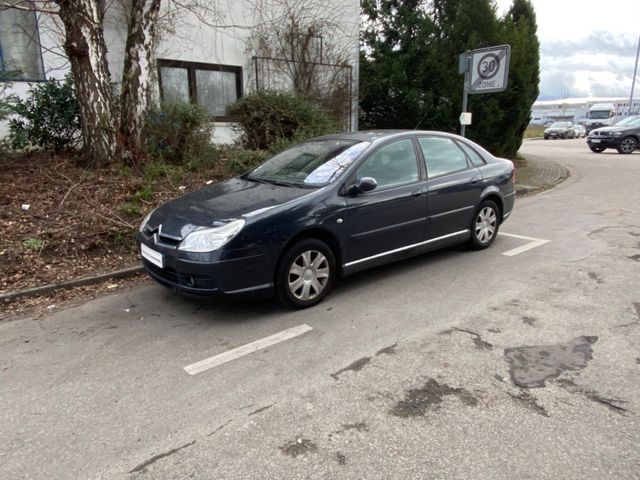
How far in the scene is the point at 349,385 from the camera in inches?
124

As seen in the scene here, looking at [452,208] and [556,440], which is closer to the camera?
[556,440]

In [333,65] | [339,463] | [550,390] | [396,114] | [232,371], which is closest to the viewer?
[339,463]

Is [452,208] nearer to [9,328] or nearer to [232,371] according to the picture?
[232,371]

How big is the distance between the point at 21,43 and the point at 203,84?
3654 millimetres

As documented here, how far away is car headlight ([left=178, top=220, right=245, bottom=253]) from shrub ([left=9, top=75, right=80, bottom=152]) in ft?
18.4

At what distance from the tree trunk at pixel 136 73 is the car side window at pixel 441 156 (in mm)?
4946

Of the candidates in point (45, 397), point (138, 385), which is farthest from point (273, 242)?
point (45, 397)

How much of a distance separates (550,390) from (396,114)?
37.2 ft

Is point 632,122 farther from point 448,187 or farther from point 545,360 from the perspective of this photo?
point 545,360

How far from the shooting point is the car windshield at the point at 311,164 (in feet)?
15.6

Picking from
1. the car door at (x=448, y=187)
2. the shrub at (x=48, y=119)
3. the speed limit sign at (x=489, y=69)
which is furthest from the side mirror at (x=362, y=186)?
the shrub at (x=48, y=119)

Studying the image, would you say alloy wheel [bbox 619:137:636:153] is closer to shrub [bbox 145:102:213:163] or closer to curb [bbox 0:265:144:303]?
shrub [bbox 145:102:213:163]

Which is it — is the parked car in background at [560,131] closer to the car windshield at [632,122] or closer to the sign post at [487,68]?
the car windshield at [632,122]

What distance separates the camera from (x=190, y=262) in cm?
396
